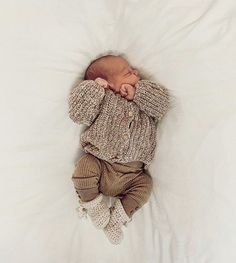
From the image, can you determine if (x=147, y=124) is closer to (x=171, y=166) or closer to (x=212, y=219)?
(x=171, y=166)

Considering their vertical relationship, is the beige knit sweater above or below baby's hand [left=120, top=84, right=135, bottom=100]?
below

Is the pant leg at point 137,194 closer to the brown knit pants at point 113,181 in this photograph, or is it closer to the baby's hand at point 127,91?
the brown knit pants at point 113,181

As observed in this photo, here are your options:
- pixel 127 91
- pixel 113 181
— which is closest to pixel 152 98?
pixel 127 91

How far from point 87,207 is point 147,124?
0.83ft

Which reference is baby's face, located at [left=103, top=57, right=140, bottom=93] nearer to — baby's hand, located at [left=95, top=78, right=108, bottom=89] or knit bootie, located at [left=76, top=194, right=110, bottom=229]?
baby's hand, located at [left=95, top=78, right=108, bottom=89]

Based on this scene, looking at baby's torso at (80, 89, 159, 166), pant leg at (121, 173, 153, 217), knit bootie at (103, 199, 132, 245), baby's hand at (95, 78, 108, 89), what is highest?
baby's hand at (95, 78, 108, 89)

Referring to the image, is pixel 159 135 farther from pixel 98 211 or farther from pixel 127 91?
pixel 98 211

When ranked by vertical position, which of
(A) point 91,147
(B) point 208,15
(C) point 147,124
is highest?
(B) point 208,15

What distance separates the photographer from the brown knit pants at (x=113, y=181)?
3.90 ft

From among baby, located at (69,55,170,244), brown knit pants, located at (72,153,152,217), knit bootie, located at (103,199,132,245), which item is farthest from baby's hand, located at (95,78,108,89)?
knit bootie, located at (103,199,132,245)

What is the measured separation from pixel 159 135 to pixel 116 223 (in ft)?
0.79

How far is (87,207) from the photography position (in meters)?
1.21

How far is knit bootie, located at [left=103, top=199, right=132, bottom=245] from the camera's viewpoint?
1.21 metres

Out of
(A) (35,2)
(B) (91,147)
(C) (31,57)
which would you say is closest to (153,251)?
(B) (91,147)
